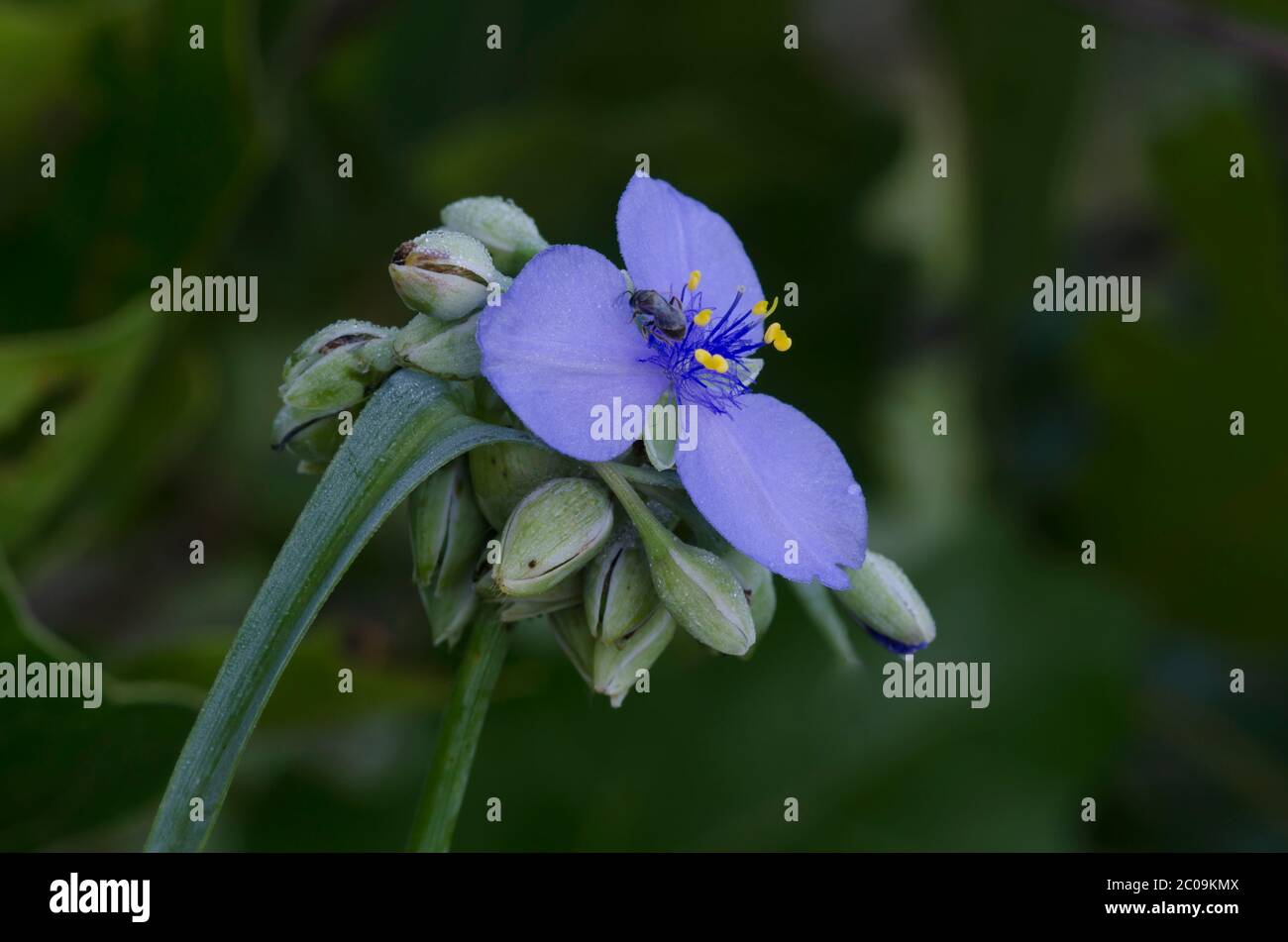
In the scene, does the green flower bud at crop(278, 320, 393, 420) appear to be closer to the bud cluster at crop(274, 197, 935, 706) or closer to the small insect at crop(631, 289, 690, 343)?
the bud cluster at crop(274, 197, 935, 706)

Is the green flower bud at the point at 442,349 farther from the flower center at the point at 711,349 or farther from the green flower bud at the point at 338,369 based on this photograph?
the flower center at the point at 711,349

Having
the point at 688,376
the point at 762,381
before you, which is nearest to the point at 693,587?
the point at 688,376

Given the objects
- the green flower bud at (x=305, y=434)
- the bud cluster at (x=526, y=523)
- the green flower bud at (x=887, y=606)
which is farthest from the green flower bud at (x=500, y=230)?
the green flower bud at (x=887, y=606)

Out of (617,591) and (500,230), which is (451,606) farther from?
(500,230)
